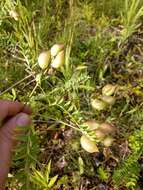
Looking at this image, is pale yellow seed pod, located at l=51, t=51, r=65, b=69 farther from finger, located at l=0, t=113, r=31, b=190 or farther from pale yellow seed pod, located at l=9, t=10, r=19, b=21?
pale yellow seed pod, located at l=9, t=10, r=19, b=21

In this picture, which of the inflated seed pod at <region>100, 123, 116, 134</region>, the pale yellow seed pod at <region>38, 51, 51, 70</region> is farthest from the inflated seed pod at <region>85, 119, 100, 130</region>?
the pale yellow seed pod at <region>38, 51, 51, 70</region>

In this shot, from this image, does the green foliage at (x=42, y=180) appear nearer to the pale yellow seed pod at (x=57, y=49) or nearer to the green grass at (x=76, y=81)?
the green grass at (x=76, y=81)

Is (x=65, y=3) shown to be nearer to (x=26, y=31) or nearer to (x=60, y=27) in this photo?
(x=60, y=27)

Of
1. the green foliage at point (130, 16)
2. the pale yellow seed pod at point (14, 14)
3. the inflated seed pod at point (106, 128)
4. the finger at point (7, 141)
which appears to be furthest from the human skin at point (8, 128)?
the green foliage at point (130, 16)

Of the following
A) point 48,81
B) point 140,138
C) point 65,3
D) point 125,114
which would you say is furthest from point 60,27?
point 140,138

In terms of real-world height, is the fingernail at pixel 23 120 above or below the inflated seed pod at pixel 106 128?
above

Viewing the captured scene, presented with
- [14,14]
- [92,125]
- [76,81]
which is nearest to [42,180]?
[92,125]
